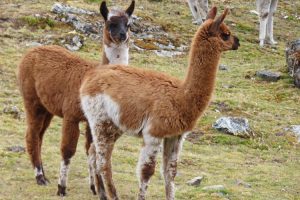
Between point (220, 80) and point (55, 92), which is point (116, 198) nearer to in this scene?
point (55, 92)

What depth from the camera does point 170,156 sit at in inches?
285

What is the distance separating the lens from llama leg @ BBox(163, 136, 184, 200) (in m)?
7.18

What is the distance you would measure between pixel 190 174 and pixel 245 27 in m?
14.8

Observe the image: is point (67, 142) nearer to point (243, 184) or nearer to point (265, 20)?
point (243, 184)

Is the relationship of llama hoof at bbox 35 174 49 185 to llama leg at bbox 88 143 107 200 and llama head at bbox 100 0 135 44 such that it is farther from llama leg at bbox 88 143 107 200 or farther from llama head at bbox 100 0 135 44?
llama head at bbox 100 0 135 44

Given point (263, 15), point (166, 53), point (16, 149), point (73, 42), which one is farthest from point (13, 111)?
point (263, 15)

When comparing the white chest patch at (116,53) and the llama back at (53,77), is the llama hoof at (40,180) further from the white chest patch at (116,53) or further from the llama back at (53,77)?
the white chest patch at (116,53)

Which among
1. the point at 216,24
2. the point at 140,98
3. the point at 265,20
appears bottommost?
the point at 265,20

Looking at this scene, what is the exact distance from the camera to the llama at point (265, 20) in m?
21.6

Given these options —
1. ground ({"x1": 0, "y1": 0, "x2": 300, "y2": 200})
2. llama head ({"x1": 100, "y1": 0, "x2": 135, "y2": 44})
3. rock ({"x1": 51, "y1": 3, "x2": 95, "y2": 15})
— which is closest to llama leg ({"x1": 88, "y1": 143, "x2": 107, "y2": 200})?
ground ({"x1": 0, "y1": 0, "x2": 300, "y2": 200})

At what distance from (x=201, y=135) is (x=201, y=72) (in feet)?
18.9

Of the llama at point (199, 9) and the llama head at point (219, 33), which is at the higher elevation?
the llama head at point (219, 33)

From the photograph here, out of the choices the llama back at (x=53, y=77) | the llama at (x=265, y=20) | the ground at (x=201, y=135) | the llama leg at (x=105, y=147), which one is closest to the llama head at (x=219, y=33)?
the llama leg at (x=105, y=147)

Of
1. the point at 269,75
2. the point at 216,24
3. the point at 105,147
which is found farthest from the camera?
the point at 269,75
